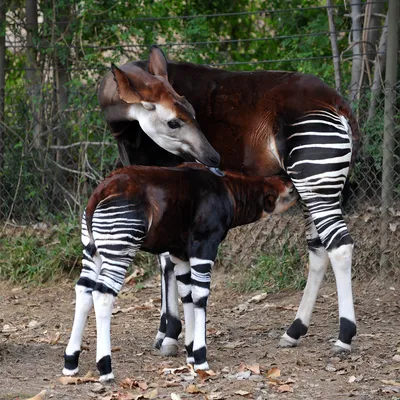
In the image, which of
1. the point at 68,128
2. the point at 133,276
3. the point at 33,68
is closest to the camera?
the point at 133,276

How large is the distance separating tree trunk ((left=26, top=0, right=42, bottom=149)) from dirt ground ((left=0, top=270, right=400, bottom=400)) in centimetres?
173

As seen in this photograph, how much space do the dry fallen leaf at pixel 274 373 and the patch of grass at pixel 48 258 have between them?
3.20 metres

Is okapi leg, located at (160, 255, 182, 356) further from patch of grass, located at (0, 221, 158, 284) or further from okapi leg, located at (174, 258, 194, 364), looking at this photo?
patch of grass, located at (0, 221, 158, 284)

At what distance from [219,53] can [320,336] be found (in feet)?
13.1

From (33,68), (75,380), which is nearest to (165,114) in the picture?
(75,380)

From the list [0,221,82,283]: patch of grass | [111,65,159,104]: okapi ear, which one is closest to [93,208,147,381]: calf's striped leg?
[111,65,159,104]: okapi ear

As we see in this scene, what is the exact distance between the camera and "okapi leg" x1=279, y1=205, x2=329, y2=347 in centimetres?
567

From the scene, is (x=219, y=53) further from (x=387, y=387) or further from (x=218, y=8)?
(x=387, y=387)

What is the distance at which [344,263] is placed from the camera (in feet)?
17.5

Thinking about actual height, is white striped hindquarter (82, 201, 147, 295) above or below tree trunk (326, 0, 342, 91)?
below

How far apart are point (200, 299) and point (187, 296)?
312mm

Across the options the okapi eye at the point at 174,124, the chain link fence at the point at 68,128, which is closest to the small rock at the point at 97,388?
the okapi eye at the point at 174,124

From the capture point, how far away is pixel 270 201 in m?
5.23

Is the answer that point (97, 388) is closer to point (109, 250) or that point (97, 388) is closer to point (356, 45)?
point (109, 250)
